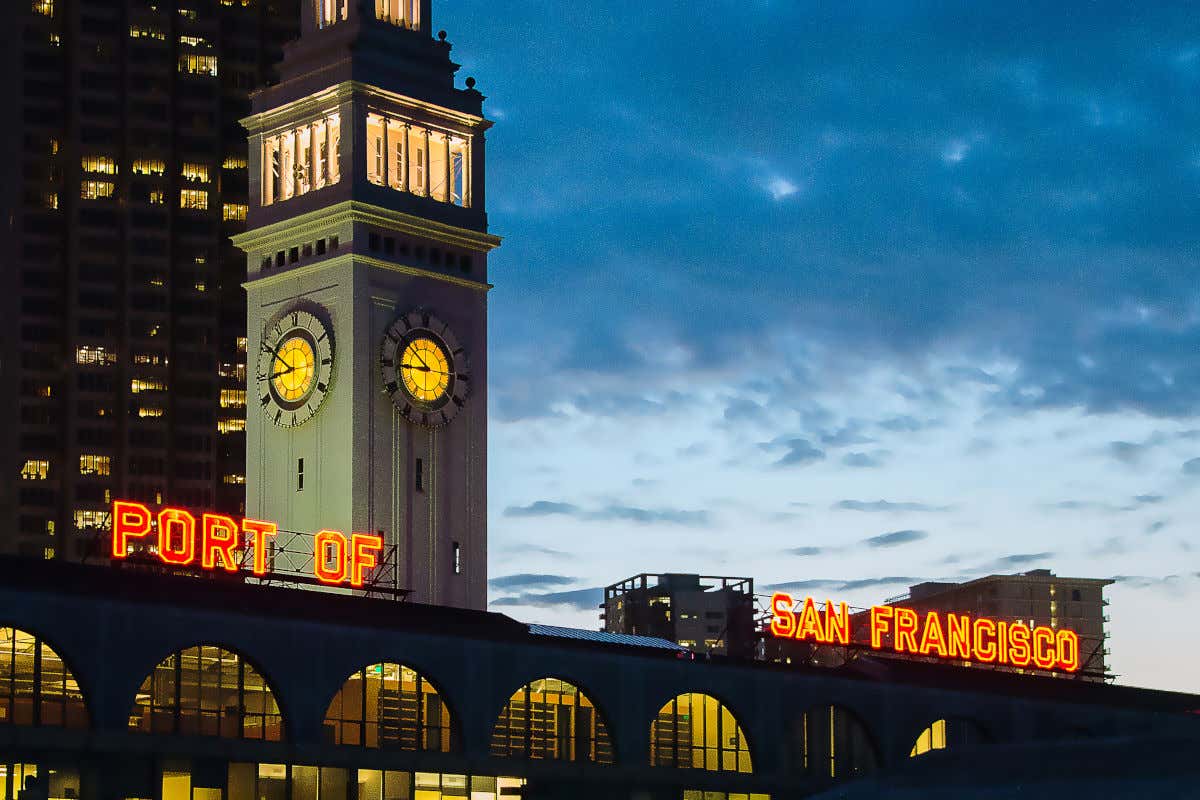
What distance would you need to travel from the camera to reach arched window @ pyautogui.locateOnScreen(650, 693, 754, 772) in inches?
4451

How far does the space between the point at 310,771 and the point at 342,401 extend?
36.4 meters

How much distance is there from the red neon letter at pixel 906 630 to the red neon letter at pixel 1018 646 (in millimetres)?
8316

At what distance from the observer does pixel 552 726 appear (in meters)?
109

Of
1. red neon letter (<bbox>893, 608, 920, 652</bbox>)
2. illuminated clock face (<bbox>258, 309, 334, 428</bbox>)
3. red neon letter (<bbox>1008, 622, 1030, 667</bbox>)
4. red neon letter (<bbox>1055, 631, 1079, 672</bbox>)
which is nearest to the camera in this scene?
illuminated clock face (<bbox>258, 309, 334, 428</bbox>)

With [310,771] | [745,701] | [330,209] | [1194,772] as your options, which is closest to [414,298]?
[330,209]

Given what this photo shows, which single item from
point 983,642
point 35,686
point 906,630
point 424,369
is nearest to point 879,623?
point 906,630

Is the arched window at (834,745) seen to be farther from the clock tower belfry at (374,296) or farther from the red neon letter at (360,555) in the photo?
the clock tower belfry at (374,296)

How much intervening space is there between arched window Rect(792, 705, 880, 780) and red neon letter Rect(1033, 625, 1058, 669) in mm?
25280

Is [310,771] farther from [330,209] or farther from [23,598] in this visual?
[330,209]

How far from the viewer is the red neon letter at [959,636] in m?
139

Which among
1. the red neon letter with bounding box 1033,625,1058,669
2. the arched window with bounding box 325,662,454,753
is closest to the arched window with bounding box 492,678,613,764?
the arched window with bounding box 325,662,454,753

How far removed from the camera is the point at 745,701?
116375mm

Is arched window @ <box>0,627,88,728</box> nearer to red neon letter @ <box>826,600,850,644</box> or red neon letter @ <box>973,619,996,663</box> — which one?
red neon letter @ <box>826,600,850,644</box>

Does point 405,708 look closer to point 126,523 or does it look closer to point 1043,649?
point 126,523
